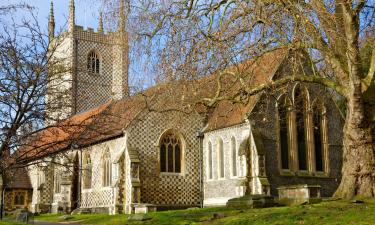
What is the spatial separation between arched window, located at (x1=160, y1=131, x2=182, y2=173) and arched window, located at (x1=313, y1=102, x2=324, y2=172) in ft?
23.3

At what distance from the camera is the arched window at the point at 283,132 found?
25872mm

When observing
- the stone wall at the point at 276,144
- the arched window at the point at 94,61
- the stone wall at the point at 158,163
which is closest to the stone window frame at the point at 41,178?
the arched window at the point at 94,61

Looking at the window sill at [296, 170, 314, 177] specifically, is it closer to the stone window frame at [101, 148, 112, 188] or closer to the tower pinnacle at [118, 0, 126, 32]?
the stone window frame at [101, 148, 112, 188]

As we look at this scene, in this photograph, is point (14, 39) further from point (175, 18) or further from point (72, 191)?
point (72, 191)

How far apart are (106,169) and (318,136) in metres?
11.6

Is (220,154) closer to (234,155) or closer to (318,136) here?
(234,155)

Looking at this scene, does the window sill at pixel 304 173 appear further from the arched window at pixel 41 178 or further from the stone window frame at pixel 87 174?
the arched window at pixel 41 178

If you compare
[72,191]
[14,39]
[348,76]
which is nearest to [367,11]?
[348,76]

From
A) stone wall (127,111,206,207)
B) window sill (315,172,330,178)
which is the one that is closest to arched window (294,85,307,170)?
window sill (315,172,330,178)

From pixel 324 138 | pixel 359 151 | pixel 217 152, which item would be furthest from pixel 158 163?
pixel 359 151

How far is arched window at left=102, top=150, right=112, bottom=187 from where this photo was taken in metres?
29.0

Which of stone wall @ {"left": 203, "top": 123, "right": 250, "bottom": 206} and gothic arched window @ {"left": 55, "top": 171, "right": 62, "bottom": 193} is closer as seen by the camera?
stone wall @ {"left": 203, "top": 123, "right": 250, "bottom": 206}

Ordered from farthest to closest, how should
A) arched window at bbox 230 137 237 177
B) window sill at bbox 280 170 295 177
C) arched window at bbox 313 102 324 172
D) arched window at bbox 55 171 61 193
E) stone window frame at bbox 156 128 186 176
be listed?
arched window at bbox 55 171 61 193 → stone window frame at bbox 156 128 186 176 → arched window at bbox 313 102 324 172 → arched window at bbox 230 137 237 177 → window sill at bbox 280 170 295 177

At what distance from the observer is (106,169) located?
29531 mm
